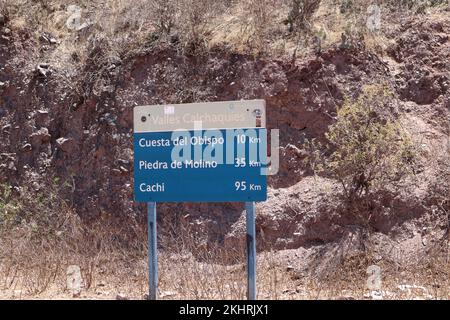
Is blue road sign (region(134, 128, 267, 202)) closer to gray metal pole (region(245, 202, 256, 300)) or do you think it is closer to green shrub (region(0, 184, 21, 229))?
gray metal pole (region(245, 202, 256, 300))

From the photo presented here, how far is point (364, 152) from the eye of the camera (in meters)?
8.56

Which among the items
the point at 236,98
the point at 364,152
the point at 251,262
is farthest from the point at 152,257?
the point at 236,98

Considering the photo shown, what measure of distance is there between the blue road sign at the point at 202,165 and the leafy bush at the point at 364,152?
10.4 feet

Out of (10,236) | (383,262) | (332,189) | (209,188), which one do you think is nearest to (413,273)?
(383,262)

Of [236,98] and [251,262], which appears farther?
[236,98]

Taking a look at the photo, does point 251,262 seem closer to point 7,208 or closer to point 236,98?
point 236,98

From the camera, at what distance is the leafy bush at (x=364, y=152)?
8.62 meters

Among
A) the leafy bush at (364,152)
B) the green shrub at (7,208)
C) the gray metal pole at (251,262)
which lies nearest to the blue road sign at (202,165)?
the gray metal pole at (251,262)

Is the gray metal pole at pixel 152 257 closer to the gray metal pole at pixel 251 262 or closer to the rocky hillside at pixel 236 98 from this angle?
the gray metal pole at pixel 251 262

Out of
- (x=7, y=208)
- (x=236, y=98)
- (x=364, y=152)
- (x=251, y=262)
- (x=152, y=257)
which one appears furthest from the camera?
(x=7, y=208)

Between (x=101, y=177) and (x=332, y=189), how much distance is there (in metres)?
3.32

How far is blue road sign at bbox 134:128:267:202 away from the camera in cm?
571

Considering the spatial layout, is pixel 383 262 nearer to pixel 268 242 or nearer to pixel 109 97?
pixel 268 242

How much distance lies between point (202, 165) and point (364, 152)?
331cm
